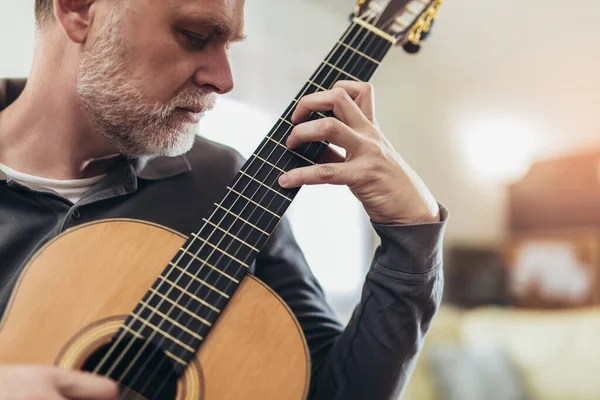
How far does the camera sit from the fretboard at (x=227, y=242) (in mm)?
583

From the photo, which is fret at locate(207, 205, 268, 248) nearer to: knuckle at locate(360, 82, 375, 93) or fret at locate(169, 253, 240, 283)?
fret at locate(169, 253, 240, 283)

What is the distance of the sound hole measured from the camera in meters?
0.57

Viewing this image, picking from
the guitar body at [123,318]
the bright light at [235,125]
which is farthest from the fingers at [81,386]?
the bright light at [235,125]

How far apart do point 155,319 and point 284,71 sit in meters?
2.08

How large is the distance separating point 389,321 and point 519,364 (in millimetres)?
1483

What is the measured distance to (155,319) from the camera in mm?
585

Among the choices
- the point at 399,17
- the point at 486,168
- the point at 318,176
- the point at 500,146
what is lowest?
the point at 318,176

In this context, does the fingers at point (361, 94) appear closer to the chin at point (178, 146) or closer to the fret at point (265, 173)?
the fret at point (265, 173)

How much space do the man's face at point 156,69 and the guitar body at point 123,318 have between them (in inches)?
9.4

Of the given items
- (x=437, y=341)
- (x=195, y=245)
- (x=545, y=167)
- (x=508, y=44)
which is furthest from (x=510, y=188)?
(x=195, y=245)

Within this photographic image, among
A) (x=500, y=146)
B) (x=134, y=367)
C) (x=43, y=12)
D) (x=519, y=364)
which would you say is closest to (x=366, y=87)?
(x=134, y=367)

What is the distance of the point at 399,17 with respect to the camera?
849mm

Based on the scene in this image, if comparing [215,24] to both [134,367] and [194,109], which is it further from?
[134,367]

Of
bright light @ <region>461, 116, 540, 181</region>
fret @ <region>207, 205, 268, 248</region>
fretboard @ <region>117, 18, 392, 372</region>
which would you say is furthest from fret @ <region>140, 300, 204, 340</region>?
bright light @ <region>461, 116, 540, 181</region>
